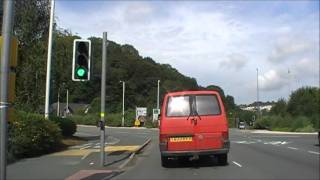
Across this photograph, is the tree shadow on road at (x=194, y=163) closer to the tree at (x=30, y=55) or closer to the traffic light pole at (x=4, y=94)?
the traffic light pole at (x=4, y=94)

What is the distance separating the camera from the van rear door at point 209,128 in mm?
19484

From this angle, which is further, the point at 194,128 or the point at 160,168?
the point at 160,168

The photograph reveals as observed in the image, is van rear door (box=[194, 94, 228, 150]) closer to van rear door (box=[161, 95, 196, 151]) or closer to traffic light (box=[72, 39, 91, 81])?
van rear door (box=[161, 95, 196, 151])

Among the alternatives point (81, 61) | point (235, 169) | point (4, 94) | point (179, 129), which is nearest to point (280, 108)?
point (179, 129)

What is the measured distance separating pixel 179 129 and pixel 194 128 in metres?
0.48

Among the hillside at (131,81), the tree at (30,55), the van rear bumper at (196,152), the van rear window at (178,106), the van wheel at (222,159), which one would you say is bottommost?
the van wheel at (222,159)

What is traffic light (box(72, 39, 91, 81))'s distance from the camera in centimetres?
1880

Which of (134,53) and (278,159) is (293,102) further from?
(134,53)

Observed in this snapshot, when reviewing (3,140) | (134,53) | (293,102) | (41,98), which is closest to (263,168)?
(3,140)

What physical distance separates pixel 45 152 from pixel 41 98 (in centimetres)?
957

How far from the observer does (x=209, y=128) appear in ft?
64.1

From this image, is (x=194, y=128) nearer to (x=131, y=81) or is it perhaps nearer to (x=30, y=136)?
(x=30, y=136)

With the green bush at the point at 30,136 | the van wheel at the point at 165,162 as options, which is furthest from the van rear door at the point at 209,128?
the green bush at the point at 30,136

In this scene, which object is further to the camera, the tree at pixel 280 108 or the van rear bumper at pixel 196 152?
the tree at pixel 280 108
